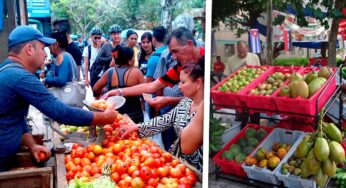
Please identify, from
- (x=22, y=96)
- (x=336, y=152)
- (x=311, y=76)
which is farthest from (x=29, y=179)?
(x=336, y=152)

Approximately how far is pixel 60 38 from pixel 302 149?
2293mm

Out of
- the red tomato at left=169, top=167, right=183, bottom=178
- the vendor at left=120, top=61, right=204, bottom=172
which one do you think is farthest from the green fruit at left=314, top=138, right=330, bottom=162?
the red tomato at left=169, top=167, right=183, bottom=178

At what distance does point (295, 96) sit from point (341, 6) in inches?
26.9

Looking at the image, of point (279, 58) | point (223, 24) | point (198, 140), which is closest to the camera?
point (198, 140)

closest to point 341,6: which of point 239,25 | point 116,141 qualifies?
point 239,25

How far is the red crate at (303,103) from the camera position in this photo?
2.63 m

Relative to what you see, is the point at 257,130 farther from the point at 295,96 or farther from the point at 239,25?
the point at 239,25

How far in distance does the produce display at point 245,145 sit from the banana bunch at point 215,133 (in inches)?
4.5

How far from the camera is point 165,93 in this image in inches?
110

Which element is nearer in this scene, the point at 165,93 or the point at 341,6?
the point at 341,6

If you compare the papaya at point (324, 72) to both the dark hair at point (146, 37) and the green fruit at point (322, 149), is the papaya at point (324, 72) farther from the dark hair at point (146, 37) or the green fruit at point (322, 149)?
the dark hair at point (146, 37)

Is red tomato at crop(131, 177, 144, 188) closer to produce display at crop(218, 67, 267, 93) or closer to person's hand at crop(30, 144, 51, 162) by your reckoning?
person's hand at crop(30, 144, 51, 162)

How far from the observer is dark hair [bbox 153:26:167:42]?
2338mm

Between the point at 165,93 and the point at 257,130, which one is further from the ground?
the point at 165,93
